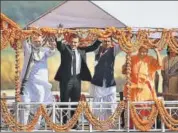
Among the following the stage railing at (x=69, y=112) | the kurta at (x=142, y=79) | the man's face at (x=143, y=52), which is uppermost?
the man's face at (x=143, y=52)

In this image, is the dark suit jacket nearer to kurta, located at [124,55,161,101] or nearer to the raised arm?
the raised arm

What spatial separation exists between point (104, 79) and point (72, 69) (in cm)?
51

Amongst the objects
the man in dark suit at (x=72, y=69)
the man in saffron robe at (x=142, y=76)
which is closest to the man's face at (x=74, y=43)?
the man in dark suit at (x=72, y=69)

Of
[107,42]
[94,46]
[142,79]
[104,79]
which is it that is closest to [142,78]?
[142,79]

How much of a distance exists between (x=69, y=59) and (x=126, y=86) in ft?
3.10

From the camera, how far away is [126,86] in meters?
8.11

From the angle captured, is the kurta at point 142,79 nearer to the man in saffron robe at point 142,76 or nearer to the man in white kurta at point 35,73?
the man in saffron robe at point 142,76

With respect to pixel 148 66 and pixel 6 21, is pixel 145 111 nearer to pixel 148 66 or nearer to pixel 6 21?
pixel 148 66

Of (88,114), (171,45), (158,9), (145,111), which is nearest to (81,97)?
(88,114)

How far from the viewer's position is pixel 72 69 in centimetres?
826

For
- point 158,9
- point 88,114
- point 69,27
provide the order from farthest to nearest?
point 158,9, point 69,27, point 88,114

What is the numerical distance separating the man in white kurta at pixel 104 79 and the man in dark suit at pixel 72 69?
0.45 feet

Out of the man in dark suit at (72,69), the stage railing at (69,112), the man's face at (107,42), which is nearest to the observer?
the stage railing at (69,112)

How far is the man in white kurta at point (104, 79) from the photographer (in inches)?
327
